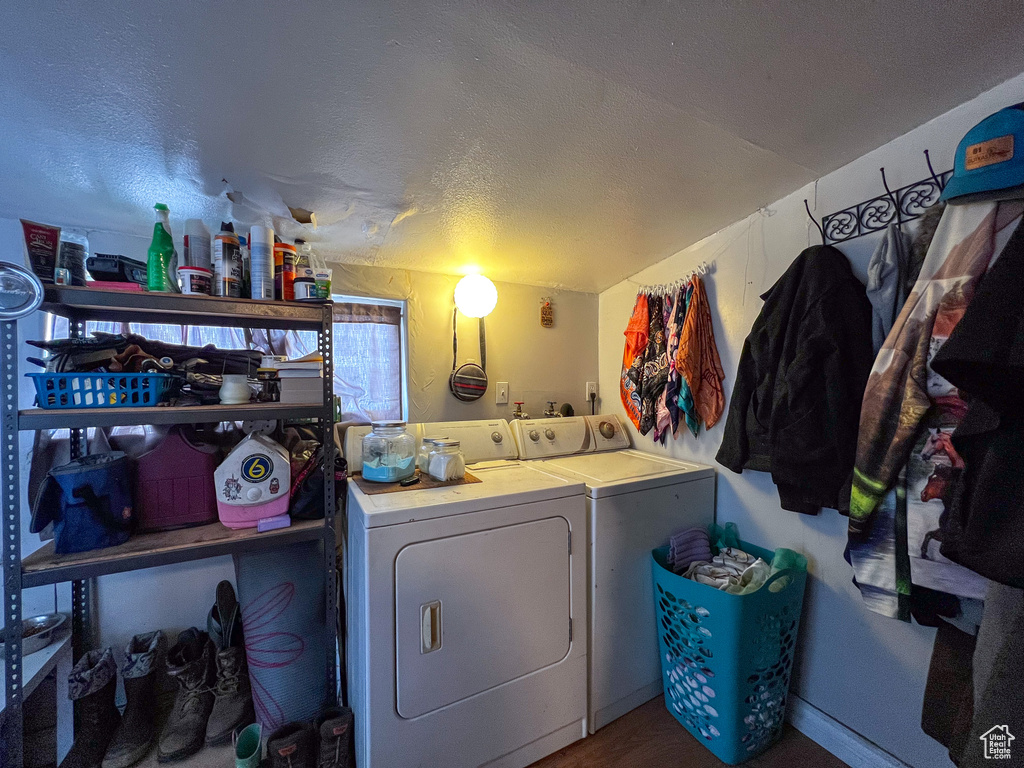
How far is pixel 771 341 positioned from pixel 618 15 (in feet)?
3.65

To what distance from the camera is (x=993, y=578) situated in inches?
29.0

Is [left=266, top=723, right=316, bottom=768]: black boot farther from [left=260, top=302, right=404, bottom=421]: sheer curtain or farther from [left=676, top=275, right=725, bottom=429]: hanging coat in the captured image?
[left=676, top=275, right=725, bottom=429]: hanging coat

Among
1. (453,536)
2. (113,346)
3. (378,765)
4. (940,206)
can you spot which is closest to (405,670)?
(378,765)

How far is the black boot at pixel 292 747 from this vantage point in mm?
1165

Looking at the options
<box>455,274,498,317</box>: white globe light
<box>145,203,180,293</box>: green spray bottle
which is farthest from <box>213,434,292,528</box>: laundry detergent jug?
<box>455,274,498,317</box>: white globe light

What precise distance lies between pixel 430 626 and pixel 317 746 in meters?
0.66

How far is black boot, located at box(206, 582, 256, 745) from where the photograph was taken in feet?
4.46

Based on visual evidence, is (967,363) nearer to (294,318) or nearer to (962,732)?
(962,732)

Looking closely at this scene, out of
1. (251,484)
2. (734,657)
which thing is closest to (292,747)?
(251,484)

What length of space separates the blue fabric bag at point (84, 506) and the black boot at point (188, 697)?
0.68m

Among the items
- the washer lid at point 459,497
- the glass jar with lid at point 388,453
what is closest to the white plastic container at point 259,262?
the glass jar with lid at point 388,453

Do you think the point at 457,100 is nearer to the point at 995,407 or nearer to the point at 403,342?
the point at 403,342

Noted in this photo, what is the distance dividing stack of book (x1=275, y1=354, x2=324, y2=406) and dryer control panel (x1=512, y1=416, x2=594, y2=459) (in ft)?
3.28

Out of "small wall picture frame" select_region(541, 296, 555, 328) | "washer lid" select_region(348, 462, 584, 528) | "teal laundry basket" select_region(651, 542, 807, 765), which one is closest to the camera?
"washer lid" select_region(348, 462, 584, 528)
